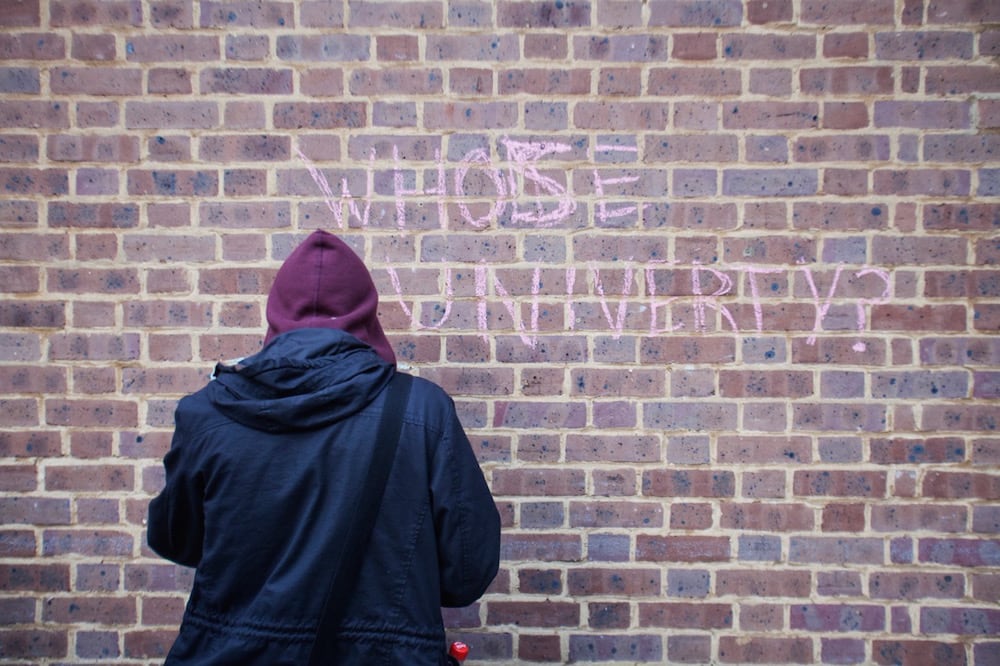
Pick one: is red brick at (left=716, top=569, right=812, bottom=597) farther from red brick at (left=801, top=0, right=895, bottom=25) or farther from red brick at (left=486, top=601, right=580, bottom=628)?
red brick at (left=801, top=0, right=895, bottom=25)

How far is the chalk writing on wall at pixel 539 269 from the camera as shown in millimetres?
2291

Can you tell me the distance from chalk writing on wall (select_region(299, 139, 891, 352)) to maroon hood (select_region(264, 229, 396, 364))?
534 mm

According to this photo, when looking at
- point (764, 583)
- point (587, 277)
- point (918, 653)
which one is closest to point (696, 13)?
point (587, 277)

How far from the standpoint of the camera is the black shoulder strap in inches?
63.0

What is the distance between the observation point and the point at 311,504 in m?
1.61

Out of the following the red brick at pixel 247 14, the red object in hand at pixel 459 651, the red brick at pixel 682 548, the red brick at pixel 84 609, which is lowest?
the red brick at pixel 84 609

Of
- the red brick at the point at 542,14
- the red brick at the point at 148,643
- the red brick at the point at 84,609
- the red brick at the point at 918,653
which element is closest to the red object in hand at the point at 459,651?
the red brick at the point at 148,643

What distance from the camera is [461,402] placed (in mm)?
2307

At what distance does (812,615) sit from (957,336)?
1071 mm

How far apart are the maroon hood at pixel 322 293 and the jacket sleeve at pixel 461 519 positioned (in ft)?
1.15

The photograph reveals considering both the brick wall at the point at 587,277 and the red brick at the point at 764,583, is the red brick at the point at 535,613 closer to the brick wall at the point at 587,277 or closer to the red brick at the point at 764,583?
the brick wall at the point at 587,277

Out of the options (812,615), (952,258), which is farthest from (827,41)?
(812,615)

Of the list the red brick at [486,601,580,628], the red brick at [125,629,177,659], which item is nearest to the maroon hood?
the red brick at [486,601,580,628]

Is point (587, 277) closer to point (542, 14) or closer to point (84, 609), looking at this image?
point (542, 14)
